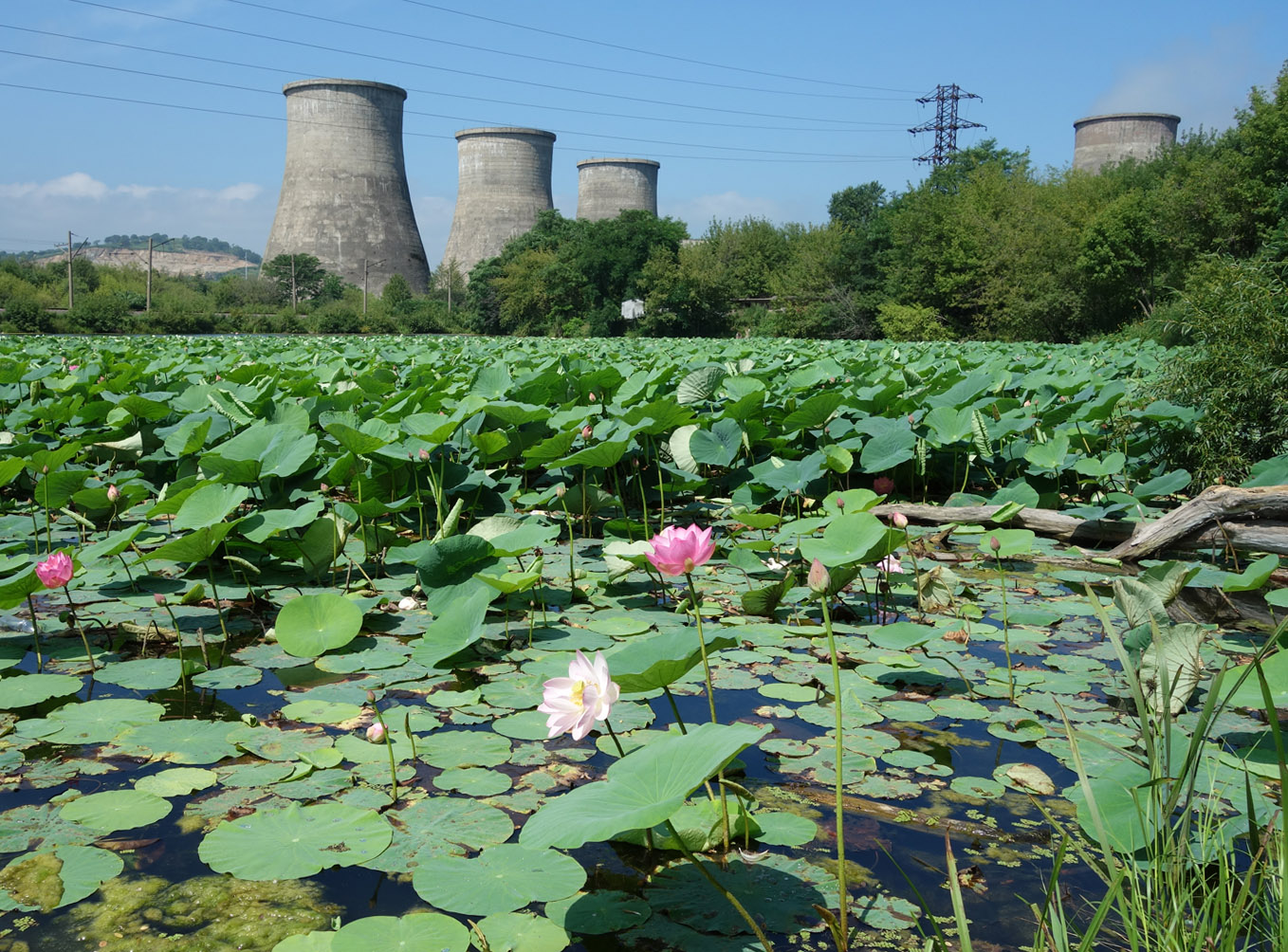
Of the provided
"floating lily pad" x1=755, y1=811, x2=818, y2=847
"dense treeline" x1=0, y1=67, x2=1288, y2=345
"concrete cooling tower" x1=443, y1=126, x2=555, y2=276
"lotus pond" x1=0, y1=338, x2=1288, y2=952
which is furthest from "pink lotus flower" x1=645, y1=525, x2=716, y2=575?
"concrete cooling tower" x1=443, y1=126, x2=555, y2=276

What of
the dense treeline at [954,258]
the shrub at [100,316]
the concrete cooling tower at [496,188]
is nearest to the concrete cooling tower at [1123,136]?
the dense treeline at [954,258]

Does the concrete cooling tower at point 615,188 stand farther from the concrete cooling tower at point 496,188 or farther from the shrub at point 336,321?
the shrub at point 336,321

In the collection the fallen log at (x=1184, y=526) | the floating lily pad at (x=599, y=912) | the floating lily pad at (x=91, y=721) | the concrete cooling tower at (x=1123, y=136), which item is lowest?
the floating lily pad at (x=599, y=912)

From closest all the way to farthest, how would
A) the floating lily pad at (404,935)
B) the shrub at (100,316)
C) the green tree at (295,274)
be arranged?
the floating lily pad at (404,935) → the shrub at (100,316) → the green tree at (295,274)

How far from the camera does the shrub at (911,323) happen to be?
77.5 feet

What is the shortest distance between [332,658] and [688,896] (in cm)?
114

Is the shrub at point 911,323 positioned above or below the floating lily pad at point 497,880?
above

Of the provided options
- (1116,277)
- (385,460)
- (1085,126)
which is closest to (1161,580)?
(385,460)

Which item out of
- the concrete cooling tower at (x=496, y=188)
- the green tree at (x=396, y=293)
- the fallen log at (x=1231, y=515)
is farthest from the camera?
the concrete cooling tower at (x=496, y=188)

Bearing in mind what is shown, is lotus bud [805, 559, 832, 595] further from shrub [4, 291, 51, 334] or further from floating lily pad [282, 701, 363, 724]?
shrub [4, 291, 51, 334]

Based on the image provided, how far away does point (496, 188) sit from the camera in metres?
31.9

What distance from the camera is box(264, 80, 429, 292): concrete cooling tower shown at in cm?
2603

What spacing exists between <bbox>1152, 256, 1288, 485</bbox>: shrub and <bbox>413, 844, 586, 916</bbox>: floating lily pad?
3.46 m

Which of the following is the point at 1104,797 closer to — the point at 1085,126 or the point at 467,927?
the point at 467,927
